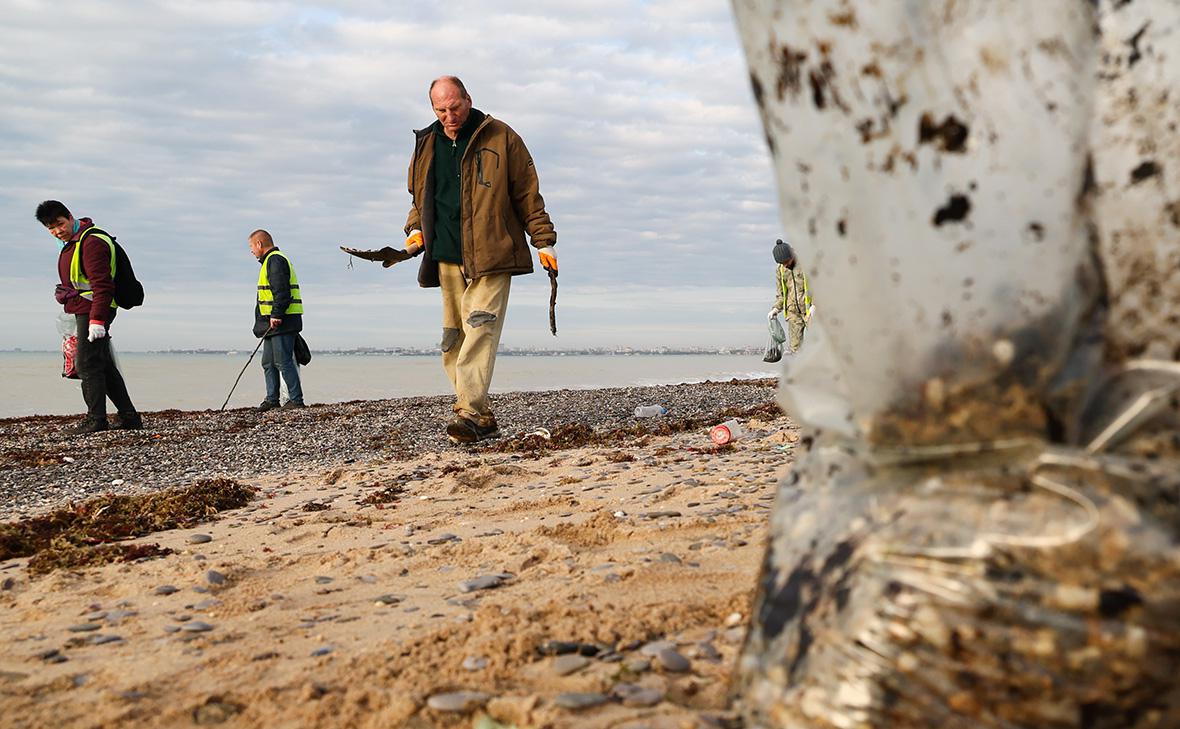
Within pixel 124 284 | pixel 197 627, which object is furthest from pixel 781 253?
pixel 197 627

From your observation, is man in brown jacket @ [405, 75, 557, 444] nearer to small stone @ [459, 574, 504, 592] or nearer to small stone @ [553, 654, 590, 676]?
small stone @ [459, 574, 504, 592]

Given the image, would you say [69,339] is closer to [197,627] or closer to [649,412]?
[649,412]

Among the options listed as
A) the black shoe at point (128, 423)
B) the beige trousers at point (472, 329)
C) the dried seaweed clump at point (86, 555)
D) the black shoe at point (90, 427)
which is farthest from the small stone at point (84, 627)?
the black shoe at point (128, 423)

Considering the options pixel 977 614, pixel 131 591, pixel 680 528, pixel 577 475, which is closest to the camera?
pixel 977 614

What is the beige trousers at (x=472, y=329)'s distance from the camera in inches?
297

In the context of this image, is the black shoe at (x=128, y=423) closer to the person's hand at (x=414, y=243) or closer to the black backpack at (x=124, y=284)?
the black backpack at (x=124, y=284)

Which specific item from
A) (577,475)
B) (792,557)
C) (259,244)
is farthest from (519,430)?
(792,557)

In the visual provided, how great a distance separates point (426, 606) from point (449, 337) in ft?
16.7

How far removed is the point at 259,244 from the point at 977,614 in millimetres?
13742

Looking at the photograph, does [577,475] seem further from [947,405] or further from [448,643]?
[947,405]

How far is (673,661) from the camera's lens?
2.14 m

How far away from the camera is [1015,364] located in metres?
1.33

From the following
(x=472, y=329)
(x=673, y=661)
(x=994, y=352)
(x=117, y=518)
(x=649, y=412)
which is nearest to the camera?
(x=994, y=352)

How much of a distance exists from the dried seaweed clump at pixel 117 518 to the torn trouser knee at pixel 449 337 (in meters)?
2.34
